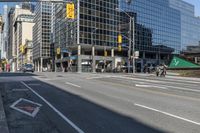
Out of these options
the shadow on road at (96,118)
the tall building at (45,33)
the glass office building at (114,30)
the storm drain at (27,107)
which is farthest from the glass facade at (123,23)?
the shadow on road at (96,118)

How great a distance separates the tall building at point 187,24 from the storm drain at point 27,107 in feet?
453

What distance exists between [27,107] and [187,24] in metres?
161

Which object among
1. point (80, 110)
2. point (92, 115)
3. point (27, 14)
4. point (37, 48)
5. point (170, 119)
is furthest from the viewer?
point (27, 14)

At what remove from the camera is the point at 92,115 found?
13.3m

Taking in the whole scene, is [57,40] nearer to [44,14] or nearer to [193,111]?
[44,14]

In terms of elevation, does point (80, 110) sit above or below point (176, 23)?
below

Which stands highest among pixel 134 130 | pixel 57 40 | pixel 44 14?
pixel 44 14

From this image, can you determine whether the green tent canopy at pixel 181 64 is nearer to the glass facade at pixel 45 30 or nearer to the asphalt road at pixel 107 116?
the asphalt road at pixel 107 116

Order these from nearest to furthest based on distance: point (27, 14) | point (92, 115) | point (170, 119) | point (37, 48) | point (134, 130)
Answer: point (134, 130) → point (170, 119) → point (92, 115) → point (37, 48) → point (27, 14)

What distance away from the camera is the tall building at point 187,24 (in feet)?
528

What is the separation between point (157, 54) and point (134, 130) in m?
128

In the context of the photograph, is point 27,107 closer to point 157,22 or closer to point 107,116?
point 107,116

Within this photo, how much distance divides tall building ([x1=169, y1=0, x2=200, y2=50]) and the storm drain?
453 feet

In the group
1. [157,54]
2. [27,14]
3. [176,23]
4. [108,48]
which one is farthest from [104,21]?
[27,14]
